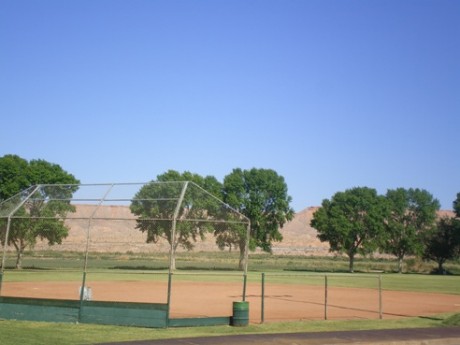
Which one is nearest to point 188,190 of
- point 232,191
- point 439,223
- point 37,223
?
point 37,223

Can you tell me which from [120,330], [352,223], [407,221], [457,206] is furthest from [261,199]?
[120,330]

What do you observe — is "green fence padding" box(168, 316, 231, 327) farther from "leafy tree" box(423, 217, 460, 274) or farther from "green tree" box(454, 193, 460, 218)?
"green tree" box(454, 193, 460, 218)

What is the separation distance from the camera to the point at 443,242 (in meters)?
78.2

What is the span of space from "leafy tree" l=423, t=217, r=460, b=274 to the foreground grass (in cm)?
6598

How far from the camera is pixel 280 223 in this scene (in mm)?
73438

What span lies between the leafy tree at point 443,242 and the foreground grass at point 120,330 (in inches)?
2598

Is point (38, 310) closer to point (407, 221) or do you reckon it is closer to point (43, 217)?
point (43, 217)

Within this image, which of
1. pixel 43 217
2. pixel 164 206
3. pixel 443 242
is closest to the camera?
pixel 164 206

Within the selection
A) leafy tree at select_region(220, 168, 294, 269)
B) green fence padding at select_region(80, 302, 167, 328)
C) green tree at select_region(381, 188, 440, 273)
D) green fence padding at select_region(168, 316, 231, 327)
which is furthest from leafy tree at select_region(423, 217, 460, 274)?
green fence padding at select_region(80, 302, 167, 328)

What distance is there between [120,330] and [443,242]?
74.5 meters

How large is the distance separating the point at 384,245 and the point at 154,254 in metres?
63.0

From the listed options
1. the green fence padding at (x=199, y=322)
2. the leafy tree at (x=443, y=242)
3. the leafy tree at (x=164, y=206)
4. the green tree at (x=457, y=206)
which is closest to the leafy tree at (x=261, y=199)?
the leafy tree at (x=443, y=242)

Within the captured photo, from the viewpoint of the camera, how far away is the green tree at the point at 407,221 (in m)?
78.1

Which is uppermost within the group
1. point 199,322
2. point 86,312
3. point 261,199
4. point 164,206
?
point 261,199
